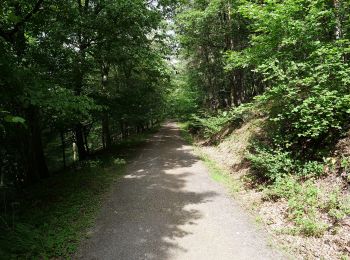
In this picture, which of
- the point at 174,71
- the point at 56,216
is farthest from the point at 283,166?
the point at 174,71

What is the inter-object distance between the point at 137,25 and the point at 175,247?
11.0 meters

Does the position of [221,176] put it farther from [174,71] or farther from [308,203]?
[174,71]

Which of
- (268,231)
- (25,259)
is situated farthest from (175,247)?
(25,259)

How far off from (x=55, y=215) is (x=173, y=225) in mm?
3385

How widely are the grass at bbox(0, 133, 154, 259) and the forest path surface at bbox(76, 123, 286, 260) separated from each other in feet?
A: 1.44

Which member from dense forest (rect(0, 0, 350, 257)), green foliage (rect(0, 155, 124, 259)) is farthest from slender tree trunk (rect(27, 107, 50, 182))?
green foliage (rect(0, 155, 124, 259))

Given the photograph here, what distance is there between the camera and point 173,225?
750cm

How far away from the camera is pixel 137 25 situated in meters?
14.2

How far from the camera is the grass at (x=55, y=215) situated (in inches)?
247

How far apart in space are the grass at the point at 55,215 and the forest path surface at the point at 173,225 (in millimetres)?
440

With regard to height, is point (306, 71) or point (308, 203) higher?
point (306, 71)

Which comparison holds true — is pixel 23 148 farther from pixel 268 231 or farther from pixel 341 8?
pixel 341 8

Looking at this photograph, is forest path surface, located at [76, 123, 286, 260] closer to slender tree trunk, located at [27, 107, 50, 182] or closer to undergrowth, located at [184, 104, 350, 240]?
undergrowth, located at [184, 104, 350, 240]

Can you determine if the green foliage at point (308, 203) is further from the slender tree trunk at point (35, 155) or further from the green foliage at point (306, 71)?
the slender tree trunk at point (35, 155)
